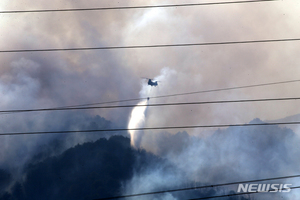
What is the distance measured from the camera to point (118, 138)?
5458 inches

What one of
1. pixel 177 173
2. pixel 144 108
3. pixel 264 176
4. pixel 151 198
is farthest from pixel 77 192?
pixel 264 176

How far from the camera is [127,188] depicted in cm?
11206

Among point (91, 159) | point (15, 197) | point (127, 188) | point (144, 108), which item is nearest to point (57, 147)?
point (91, 159)

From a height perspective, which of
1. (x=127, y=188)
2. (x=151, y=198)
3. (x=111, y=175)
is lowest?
(x=151, y=198)

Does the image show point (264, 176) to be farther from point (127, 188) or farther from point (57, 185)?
point (57, 185)

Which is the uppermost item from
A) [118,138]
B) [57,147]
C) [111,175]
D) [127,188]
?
[118,138]

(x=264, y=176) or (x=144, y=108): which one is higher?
(x=144, y=108)

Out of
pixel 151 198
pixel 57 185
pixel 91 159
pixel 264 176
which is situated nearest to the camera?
pixel 264 176

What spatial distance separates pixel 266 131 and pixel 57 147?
115941 mm

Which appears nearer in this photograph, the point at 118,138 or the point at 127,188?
the point at 127,188

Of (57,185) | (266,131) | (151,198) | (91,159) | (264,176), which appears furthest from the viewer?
(57,185)

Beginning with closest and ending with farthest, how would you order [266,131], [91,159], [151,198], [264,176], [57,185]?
[264,176], [151,198], [266,131], [91,159], [57,185]

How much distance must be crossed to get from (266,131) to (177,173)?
1953 inches

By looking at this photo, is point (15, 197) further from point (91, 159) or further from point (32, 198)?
point (91, 159)
